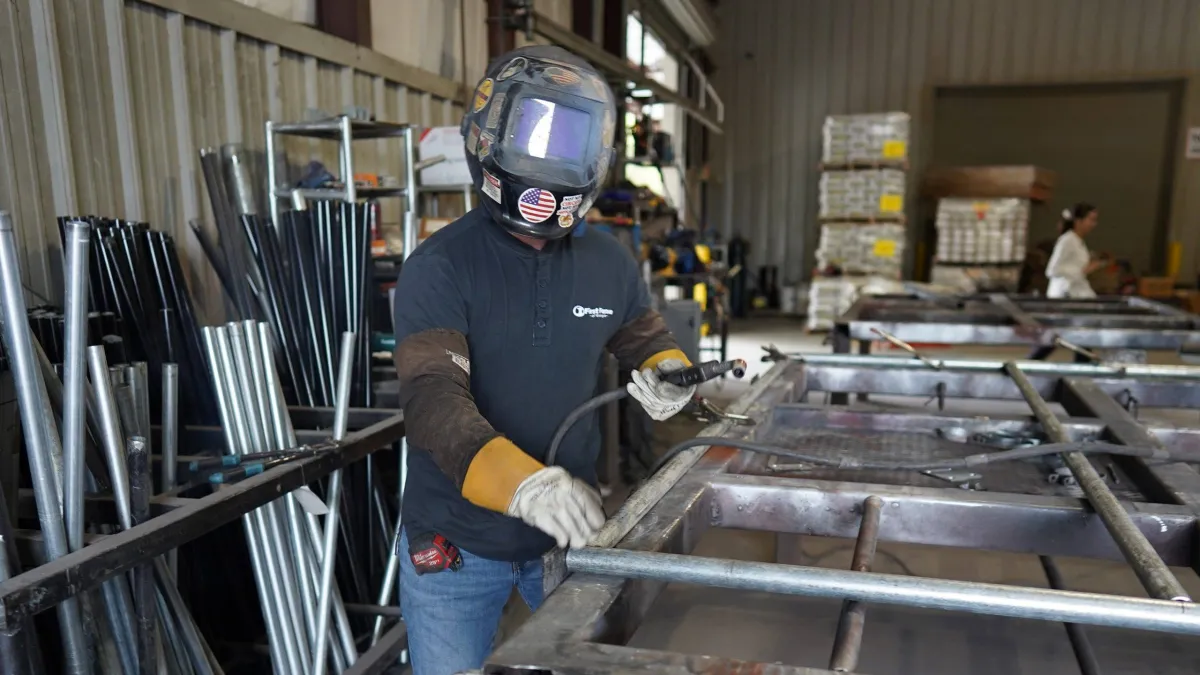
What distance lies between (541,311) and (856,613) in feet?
2.60

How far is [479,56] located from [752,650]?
181 inches

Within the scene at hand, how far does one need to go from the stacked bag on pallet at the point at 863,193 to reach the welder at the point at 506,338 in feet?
29.9

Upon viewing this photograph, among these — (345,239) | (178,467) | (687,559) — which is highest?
(345,239)

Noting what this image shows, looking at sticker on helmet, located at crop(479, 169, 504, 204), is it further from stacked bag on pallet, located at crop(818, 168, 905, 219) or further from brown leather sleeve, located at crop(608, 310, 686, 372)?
stacked bag on pallet, located at crop(818, 168, 905, 219)

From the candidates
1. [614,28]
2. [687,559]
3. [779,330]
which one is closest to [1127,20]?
[779,330]

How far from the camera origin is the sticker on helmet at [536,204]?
1440 mm

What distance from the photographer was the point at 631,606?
1088 millimetres

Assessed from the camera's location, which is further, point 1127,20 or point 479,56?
point 1127,20

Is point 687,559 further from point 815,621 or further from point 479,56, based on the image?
point 479,56

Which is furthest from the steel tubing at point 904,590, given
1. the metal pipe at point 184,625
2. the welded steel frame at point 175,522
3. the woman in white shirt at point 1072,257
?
the woman in white shirt at point 1072,257

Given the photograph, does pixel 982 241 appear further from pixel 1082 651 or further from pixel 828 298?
pixel 1082 651

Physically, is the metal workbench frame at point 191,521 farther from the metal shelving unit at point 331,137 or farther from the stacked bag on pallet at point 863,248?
the stacked bag on pallet at point 863,248

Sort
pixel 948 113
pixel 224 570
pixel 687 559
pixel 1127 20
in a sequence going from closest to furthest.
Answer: pixel 687 559 < pixel 224 570 < pixel 1127 20 < pixel 948 113

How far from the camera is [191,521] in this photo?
1641 millimetres
